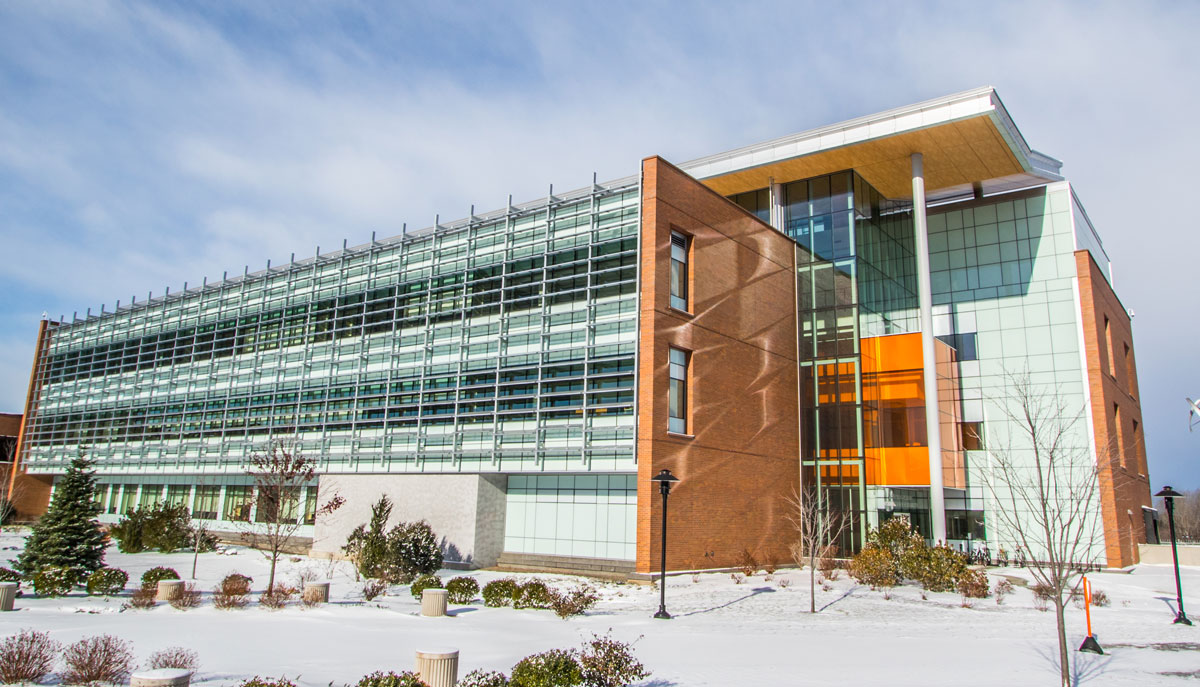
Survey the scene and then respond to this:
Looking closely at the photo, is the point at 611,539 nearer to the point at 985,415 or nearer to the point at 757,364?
the point at 757,364

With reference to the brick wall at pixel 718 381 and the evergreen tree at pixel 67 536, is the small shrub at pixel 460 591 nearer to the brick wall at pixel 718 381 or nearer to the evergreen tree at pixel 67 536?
the brick wall at pixel 718 381

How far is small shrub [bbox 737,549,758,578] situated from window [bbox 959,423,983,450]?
595 inches

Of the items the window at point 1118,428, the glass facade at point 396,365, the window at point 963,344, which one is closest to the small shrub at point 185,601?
the glass facade at point 396,365

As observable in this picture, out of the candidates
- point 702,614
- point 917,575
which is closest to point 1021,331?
point 917,575

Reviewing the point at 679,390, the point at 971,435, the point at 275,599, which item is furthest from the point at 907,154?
the point at 275,599

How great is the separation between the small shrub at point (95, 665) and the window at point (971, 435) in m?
38.0

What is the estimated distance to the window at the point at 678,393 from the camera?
29203 millimetres

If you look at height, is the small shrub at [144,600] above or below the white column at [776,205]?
below

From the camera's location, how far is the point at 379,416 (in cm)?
3697

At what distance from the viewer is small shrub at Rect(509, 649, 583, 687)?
10.3m

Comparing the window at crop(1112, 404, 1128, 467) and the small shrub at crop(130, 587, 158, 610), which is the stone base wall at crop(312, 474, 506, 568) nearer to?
the small shrub at crop(130, 587, 158, 610)

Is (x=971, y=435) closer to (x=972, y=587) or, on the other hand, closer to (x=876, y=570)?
(x=876, y=570)

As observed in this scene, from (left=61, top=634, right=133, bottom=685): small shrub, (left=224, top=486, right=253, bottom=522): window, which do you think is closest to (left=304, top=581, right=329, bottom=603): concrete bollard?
(left=61, top=634, right=133, bottom=685): small shrub

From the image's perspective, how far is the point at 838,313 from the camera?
119 ft
